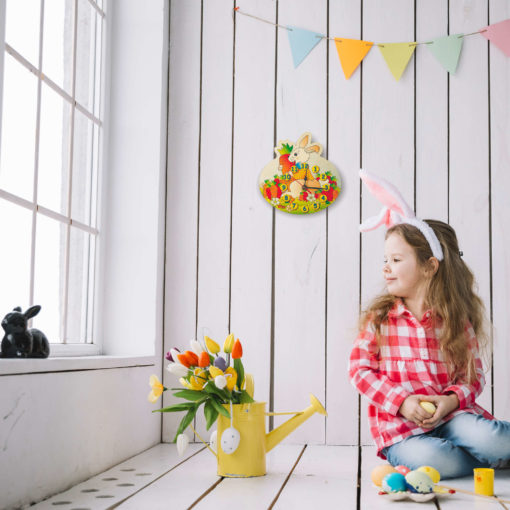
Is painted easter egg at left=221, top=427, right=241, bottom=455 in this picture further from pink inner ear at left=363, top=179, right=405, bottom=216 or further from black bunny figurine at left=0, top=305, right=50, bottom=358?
pink inner ear at left=363, top=179, right=405, bottom=216

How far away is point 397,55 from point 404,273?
79cm

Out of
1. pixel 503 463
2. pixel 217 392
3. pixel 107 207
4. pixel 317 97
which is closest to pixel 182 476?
pixel 217 392

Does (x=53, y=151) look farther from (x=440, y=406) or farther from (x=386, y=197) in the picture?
(x=440, y=406)

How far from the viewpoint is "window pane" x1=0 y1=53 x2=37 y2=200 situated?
1621 mm

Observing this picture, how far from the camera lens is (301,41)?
2.38m

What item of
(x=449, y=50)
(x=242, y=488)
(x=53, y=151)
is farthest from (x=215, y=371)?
(x=449, y=50)

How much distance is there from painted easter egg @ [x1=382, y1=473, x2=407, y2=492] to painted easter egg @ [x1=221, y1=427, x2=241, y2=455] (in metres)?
0.35

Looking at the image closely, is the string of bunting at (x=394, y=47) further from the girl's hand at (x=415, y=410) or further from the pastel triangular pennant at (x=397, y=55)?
the girl's hand at (x=415, y=410)

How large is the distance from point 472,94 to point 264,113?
0.68 meters

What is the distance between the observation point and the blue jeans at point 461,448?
1.75 metres

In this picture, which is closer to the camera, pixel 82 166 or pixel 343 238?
pixel 82 166

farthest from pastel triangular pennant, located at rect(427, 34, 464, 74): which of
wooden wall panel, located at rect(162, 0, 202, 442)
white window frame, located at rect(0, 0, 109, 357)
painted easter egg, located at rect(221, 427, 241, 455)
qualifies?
painted easter egg, located at rect(221, 427, 241, 455)

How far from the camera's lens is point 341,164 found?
2352 millimetres

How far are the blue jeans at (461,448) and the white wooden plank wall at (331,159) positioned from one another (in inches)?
17.3
